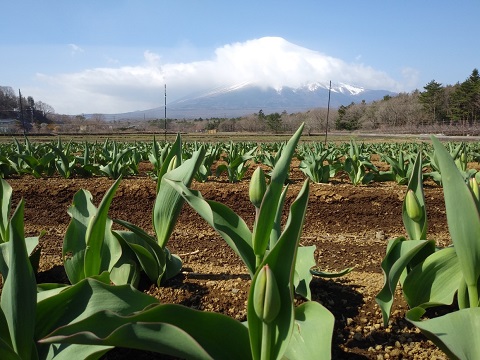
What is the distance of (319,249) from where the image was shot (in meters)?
3.23

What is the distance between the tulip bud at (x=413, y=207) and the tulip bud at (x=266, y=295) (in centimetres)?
92

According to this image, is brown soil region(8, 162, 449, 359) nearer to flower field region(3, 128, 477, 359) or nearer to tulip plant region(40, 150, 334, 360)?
flower field region(3, 128, 477, 359)

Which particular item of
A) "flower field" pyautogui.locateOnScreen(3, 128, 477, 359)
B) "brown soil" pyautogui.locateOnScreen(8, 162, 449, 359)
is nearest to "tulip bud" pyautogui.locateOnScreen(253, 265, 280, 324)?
"flower field" pyautogui.locateOnScreen(3, 128, 477, 359)

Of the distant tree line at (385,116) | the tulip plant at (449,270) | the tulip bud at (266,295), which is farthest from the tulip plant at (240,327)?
the distant tree line at (385,116)

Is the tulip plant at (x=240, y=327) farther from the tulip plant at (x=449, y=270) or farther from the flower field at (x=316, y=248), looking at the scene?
the tulip plant at (x=449, y=270)

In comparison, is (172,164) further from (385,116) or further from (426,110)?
(385,116)

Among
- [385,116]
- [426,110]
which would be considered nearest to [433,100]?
[426,110]

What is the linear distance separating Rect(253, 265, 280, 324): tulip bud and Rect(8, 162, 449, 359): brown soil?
710mm

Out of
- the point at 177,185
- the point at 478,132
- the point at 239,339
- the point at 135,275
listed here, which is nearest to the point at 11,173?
the point at 135,275

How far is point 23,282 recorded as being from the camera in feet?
3.34

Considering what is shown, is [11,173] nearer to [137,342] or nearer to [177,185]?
[177,185]

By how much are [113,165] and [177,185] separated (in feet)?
15.9

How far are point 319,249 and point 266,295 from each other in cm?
245

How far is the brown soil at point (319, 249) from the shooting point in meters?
1.57
